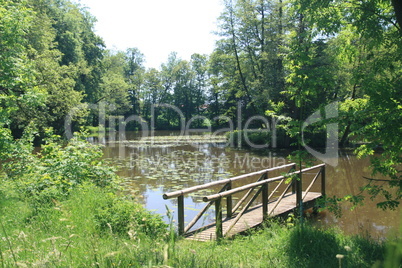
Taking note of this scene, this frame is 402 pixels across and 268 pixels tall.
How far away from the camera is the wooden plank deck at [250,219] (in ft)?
17.7

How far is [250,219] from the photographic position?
6.55 meters

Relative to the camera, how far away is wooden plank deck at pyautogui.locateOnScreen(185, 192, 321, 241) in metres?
5.41

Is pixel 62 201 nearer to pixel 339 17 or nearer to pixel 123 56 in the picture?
pixel 339 17

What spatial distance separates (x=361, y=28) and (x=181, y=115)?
5111 cm

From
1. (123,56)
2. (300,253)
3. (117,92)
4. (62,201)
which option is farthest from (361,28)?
(123,56)

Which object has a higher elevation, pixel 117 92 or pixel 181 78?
pixel 181 78

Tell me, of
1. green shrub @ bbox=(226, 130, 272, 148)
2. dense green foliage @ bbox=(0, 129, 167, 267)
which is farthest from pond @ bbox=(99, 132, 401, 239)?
green shrub @ bbox=(226, 130, 272, 148)

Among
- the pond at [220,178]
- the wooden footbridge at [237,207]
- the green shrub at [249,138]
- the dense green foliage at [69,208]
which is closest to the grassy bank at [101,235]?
the dense green foliage at [69,208]

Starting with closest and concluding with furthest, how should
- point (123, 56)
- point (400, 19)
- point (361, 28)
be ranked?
point (400, 19), point (361, 28), point (123, 56)

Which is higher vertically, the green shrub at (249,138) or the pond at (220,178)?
the green shrub at (249,138)

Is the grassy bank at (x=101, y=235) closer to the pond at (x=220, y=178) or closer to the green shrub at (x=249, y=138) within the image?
the pond at (x=220, y=178)

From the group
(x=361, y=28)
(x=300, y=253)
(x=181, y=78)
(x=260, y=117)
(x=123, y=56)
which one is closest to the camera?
(x=300, y=253)

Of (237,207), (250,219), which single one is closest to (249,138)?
(237,207)

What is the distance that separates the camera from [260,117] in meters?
27.1
